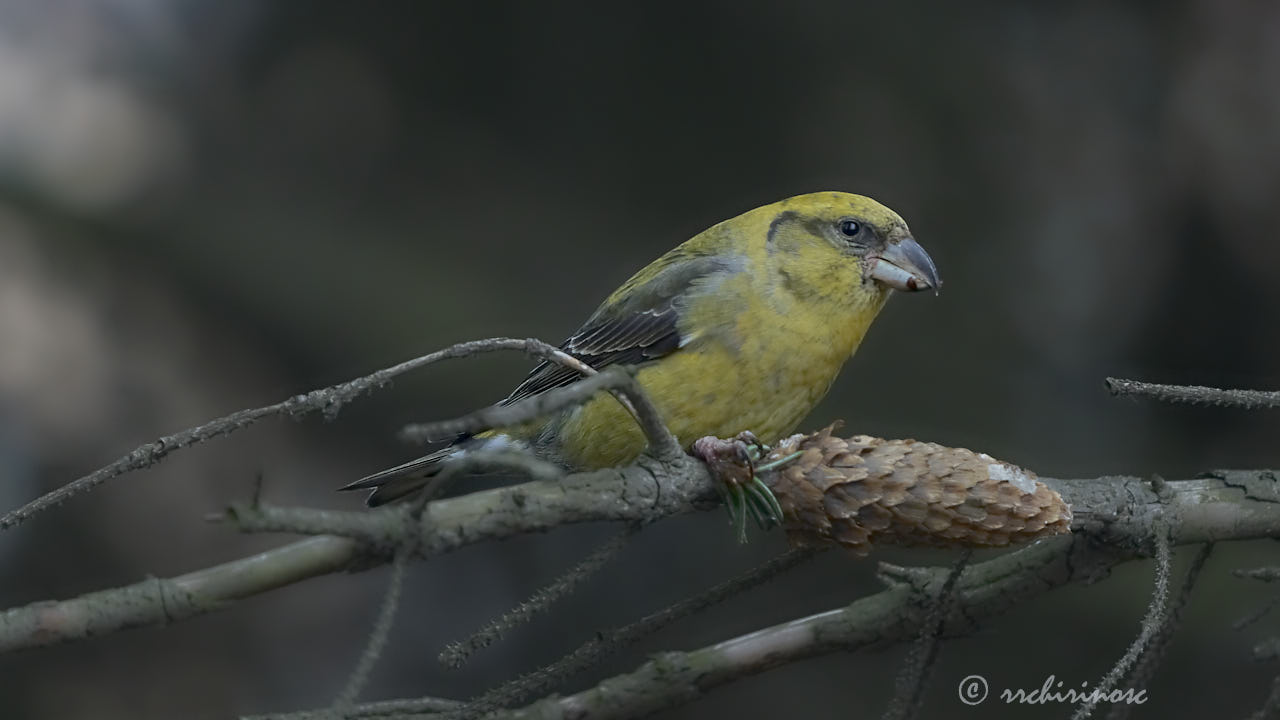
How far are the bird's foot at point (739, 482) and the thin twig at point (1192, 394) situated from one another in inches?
24.9

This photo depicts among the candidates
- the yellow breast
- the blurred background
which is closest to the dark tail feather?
the yellow breast

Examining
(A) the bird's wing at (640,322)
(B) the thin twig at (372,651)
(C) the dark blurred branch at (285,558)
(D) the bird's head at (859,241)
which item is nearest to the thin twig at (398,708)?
(C) the dark blurred branch at (285,558)

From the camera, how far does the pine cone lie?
7.15 ft

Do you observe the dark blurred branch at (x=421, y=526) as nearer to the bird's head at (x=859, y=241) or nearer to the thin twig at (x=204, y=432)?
the thin twig at (x=204, y=432)

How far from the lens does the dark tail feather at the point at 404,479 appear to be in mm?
3607

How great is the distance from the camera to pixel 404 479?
12.0ft

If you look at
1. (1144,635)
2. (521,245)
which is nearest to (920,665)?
(1144,635)

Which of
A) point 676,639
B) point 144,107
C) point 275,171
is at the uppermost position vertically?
point 144,107

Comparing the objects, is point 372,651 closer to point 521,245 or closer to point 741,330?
point 741,330

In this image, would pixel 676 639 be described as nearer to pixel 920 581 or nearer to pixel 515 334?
pixel 515 334

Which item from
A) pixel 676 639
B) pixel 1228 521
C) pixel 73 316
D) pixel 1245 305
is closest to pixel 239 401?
pixel 73 316

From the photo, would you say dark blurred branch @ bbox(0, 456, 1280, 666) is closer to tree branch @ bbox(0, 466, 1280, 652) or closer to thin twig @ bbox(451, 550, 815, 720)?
tree branch @ bbox(0, 466, 1280, 652)

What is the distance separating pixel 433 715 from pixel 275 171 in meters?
3.81

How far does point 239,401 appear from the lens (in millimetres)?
5047
